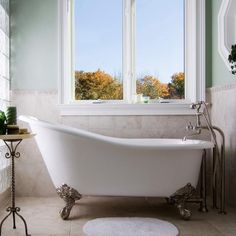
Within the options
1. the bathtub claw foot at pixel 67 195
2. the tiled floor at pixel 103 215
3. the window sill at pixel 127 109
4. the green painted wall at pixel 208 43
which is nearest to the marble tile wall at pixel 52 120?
the window sill at pixel 127 109

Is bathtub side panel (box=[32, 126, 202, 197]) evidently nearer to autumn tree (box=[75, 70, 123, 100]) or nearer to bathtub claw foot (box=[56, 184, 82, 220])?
bathtub claw foot (box=[56, 184, 82, 220])

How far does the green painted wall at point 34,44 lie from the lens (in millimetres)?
3277

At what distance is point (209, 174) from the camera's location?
329 cm

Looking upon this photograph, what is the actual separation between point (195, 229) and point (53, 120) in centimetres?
174

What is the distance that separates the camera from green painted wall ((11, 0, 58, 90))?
3277 millimetres

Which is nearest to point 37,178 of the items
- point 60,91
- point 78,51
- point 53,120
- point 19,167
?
point 19,167

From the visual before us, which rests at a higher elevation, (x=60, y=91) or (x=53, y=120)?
(x=60, y=91)

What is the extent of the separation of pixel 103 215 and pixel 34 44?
182 centimetres

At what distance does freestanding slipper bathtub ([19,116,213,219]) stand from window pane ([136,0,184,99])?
118 cm

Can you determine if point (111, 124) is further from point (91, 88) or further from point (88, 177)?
point (88, 177)

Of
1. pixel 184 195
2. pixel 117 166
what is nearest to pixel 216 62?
pixel 184 195

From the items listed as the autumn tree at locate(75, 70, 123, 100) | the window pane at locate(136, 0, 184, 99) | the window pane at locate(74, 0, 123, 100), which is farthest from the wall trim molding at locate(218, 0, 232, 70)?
the autumn tree at locate(75, 70, 123, 100)

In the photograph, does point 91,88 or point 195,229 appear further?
point 91,88

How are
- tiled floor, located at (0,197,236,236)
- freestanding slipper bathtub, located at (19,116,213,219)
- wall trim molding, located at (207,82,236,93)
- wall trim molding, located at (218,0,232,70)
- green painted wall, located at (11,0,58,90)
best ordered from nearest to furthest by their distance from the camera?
tiled floor, located at (0,197,236,236)
freestanding slipper bathtub, located at (19,116,213,219)
wall trim molding, located at (207,82,236,93)
wall trim molding, located at (218,0,232,70)
green painted wall, located at (11,0,58,90)
